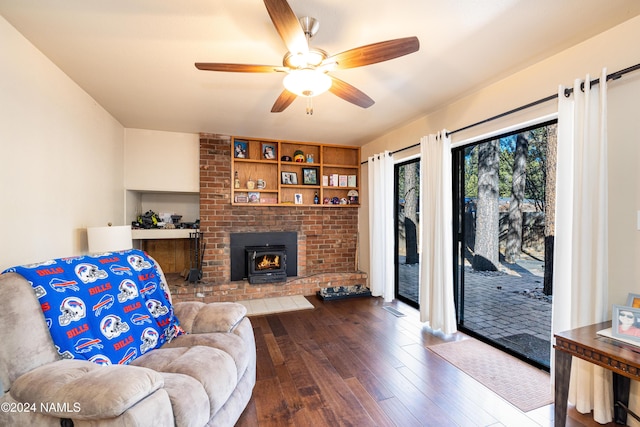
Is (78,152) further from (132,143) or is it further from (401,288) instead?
(401,288)

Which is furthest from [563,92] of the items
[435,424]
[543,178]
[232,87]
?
[232,87]

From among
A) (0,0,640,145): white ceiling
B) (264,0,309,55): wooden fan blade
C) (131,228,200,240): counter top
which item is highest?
(0,0,640,145): white ceiling

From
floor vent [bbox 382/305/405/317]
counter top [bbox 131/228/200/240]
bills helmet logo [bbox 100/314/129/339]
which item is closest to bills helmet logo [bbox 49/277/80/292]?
bills helmet logo [bbox 100/314/129/339]

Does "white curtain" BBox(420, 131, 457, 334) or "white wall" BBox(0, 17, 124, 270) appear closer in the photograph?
"white wall" BBox(0, 17, 124, 270)

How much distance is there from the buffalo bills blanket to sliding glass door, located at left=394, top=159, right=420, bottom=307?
124 inches

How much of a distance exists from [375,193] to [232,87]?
241 cm

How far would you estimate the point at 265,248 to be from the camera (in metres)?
4.45

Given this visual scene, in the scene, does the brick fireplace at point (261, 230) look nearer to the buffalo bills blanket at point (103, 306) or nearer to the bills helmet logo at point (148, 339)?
the buffalo bills blanket at point (103, 306)

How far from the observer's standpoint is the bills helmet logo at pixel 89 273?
1655mm

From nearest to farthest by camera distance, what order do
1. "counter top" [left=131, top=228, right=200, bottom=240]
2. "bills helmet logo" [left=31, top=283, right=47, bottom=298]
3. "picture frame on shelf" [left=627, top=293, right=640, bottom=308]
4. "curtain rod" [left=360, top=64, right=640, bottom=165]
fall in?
"bills helmet logo" [left=31, top=283, right=47, bottom=298] < "picture frame on shelf" [left=627, top=293, right=640, bottom=308] < "curtain rod" [left=360, top=64, right=640, bottom=165] < "counter top" [left=131, top=228, right=200, bottom=240]

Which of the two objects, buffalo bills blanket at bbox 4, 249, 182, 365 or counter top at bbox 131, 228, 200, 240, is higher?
counter top at bbox 131, 228, 200, 240

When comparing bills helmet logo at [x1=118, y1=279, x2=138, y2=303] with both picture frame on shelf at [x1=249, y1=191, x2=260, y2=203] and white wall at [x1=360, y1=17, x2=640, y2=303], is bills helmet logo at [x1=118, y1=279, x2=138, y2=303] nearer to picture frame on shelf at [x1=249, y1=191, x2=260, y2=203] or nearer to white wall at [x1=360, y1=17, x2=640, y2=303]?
picture frame on shelf at [x1=249, y1=191, x2=260, y2=203]

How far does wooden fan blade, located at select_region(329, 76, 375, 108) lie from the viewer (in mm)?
1965

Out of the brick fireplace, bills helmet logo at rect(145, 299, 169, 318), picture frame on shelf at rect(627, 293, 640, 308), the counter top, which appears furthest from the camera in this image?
the brick fireplace
